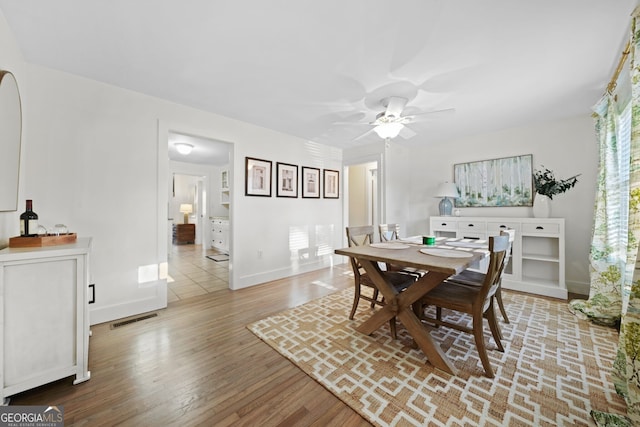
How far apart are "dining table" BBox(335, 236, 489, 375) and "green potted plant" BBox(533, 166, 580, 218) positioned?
2.02 meters

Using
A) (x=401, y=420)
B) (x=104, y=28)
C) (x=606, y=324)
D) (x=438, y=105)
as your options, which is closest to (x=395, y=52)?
(x=438, y=105)

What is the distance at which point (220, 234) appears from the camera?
20.5 ft

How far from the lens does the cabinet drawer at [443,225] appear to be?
3.86m

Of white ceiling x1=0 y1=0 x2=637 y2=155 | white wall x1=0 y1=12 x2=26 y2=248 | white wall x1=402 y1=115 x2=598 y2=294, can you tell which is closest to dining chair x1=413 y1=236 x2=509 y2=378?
white ceiling x1=0 y1=0 x2=637 y2=155

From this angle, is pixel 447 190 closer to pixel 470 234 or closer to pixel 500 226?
pixel 470 234

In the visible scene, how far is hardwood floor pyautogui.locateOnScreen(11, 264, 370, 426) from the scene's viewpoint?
4.26 feet

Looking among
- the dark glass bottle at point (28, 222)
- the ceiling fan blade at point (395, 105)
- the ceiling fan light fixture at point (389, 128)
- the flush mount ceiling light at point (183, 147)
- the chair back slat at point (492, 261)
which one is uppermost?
the flush mount ceiling light at point (183, 147)

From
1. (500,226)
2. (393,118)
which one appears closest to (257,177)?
(393,118)

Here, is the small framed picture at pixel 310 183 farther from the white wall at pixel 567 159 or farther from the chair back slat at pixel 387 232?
the white wall at pixel 567 159

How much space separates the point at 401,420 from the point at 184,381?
1.36 m

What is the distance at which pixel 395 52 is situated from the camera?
1864mm

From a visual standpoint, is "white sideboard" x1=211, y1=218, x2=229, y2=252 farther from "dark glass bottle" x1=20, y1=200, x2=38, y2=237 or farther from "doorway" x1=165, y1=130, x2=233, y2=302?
"dark glass bottle" x1=20, y1=200, x2=38, y2=237

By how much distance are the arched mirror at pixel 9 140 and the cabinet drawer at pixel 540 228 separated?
516cm

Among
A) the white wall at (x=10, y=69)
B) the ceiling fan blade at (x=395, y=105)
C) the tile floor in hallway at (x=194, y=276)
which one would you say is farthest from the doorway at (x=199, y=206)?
the ceiling fan blade at (x=395, y=105)
